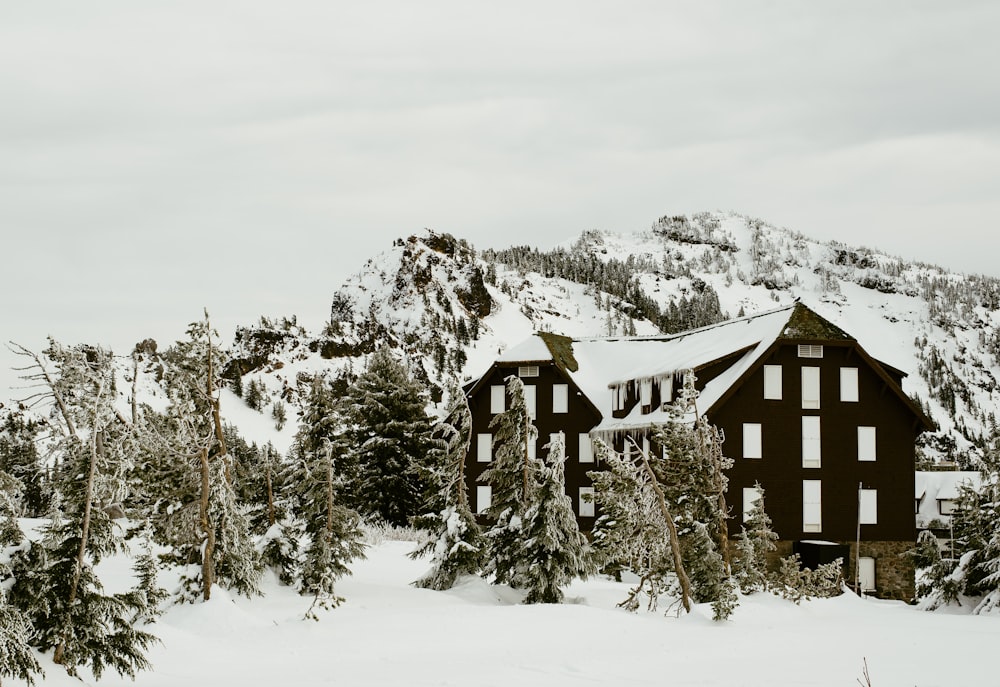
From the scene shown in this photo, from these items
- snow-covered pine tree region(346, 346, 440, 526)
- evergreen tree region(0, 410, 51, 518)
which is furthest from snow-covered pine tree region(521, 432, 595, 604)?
evergreen tree region(0, 410, 51, 518)

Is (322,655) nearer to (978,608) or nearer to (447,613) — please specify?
(447,613)

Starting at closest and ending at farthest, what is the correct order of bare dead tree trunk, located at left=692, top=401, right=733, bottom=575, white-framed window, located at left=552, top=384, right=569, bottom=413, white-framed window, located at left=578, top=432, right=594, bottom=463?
bare dead tree trunk, located at left=692, top=401, right=733, bottom=575, white-framed window, located at left=578, top=432, right=594, bottom=463, white-framed window, located at left=552, top=384, right=569, bottom=413

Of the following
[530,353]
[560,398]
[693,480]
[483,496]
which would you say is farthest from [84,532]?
[530,353]

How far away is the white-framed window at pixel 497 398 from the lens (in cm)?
5591

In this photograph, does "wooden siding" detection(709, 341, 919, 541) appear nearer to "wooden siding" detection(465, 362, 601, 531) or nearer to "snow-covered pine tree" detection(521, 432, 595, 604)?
"wooden siding" detection(465, 362, 601, 531)

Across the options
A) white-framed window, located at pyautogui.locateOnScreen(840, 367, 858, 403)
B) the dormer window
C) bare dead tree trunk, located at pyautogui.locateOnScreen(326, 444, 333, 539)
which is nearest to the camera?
bare dead tree trunk, located at pyautogui.locateOnScreen(326, 444, 333, 539)

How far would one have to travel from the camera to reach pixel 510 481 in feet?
102

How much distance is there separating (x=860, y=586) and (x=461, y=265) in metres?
95.5

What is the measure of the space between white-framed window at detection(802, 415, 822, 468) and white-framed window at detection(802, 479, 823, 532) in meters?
0.86

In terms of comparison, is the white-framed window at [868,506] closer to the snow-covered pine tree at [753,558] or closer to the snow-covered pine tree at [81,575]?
the snow-covered pine tree at [753,558]

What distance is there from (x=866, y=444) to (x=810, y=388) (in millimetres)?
3574

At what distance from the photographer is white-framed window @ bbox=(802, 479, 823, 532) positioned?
4388cm

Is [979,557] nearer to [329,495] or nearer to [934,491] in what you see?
[329,495]

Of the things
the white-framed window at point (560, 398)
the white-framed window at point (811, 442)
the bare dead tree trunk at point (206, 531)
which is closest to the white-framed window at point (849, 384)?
the white-framed window at point (811, 442)
